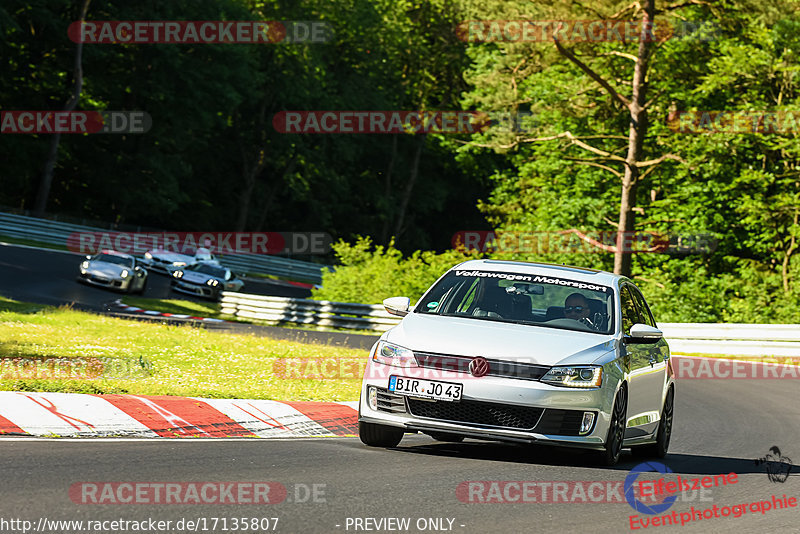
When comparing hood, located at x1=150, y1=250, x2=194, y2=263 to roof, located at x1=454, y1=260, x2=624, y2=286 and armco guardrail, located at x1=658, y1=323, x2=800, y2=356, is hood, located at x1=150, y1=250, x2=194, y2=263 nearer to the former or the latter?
armco guardrail, located at x1=658, y1=323, x2=800, y2=356

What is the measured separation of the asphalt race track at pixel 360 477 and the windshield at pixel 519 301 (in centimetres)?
118

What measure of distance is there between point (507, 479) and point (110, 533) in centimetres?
334

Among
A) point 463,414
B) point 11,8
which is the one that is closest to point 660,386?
point 463,414

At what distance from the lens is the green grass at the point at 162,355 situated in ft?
39.1

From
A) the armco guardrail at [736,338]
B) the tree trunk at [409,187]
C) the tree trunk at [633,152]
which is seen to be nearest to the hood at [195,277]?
the tree trunk at [633,152]

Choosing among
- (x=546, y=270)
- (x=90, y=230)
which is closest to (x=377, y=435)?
(x=546, y=270)

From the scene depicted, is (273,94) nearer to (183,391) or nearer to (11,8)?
(11,8)

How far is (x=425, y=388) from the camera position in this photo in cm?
869

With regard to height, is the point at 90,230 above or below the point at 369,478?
below

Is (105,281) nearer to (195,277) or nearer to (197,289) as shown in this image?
(197,289)

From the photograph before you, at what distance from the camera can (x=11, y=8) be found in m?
54.5

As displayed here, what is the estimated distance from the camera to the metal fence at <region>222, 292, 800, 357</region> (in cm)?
2452

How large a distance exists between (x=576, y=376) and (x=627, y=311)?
1876 mm

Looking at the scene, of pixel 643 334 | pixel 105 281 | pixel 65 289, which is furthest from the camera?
pixel 105 281
